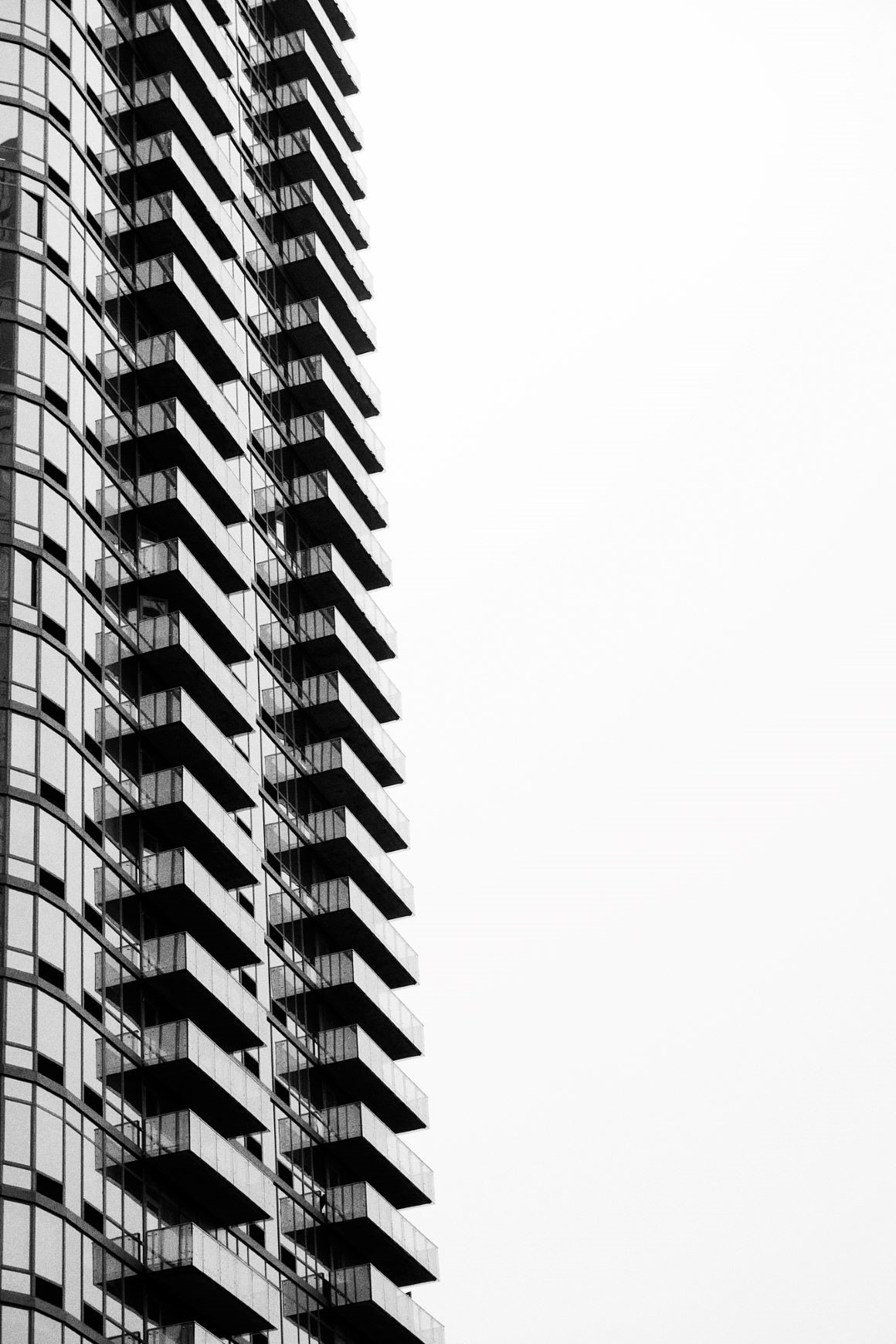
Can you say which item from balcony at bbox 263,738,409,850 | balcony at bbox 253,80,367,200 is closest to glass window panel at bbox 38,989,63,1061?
balcony at bbox 263,738,409,850

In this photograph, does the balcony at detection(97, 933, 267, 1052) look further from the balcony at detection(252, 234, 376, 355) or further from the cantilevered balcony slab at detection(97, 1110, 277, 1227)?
the balcony at detection(252, 234, 376, 355)

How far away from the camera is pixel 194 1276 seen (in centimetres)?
6119

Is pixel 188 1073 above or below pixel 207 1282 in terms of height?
above

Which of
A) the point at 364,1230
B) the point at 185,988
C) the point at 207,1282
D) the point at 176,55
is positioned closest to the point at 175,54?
the point at 176,55

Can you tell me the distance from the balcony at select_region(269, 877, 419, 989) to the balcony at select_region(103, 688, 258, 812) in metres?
5.73

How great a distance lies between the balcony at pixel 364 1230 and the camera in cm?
7379

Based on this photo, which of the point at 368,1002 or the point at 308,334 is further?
the point at 308,334

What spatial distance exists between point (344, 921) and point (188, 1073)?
55.5 ft

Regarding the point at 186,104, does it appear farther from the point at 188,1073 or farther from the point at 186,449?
the point at 188,1073

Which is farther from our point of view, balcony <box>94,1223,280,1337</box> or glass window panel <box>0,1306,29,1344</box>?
balcony <box>94,1223,280,1337</box>

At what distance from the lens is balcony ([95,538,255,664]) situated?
69875 millimetres

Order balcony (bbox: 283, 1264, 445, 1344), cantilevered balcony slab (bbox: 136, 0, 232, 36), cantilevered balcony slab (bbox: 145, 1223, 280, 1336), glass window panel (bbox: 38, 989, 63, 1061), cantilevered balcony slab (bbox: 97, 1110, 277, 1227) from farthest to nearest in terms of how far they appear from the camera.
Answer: cantilevered balcony slab (bbox: 136, 0, 232, 36)
balcony (bbox: 283, 1264, 445, 1344)
cantilevered balcony slab (bbox: 97, 1110, 277, 1227)
cantilevered balcony slab (bbox: 145, 1223, 280, 1336)
glass window panel (bbox: 38, 989, 63, 1061)

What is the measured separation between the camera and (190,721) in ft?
228

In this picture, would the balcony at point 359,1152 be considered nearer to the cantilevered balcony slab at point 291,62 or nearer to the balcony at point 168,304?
the balcony at point 168,304
